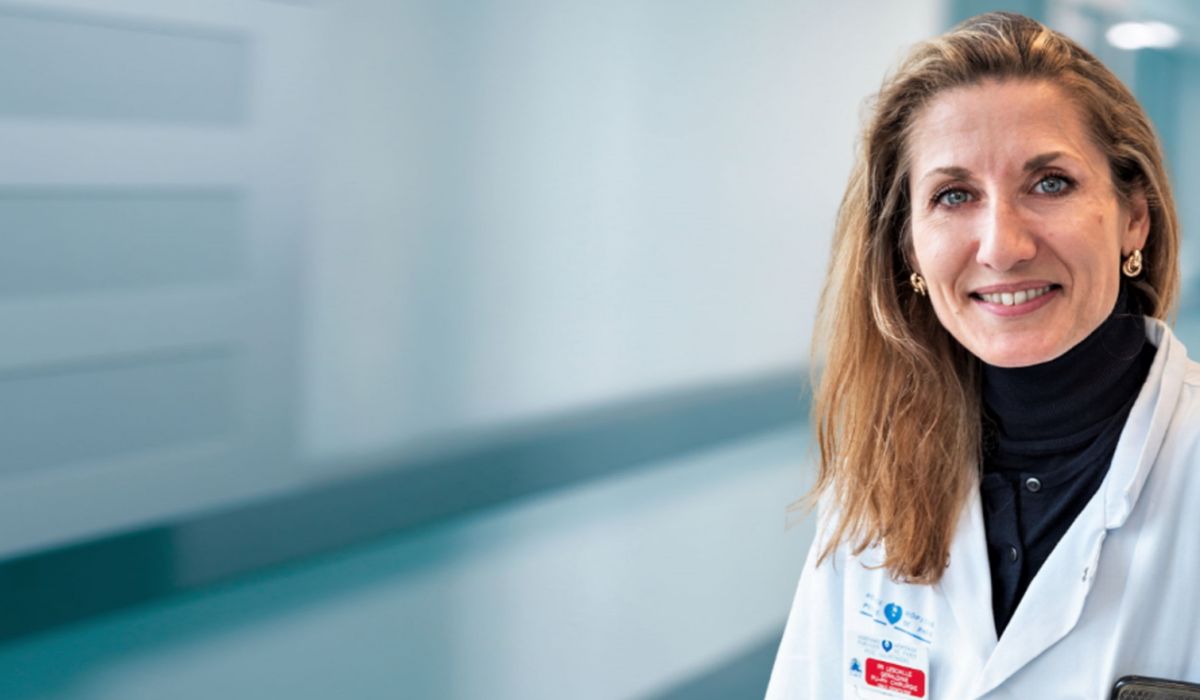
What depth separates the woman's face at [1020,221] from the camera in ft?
3.94

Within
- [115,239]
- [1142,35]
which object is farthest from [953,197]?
A: [1142,35]

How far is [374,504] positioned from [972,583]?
2.77ft

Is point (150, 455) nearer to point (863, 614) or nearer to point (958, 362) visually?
point (863, 614)

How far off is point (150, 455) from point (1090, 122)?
3.72ft

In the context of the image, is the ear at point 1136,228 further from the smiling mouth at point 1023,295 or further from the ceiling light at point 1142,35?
the ceiling light at point 1142,35

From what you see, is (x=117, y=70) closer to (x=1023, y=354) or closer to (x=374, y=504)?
(x=374, y=504)

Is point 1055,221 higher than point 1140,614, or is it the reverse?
point 1055,221

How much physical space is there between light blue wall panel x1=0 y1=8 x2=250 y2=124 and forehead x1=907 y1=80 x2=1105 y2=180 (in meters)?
0.86

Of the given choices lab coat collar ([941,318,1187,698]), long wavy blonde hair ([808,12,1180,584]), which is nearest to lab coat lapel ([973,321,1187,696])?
lab coat collar ([941,318,1187,698])

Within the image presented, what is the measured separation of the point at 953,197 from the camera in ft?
4.12

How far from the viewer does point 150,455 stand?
144cm

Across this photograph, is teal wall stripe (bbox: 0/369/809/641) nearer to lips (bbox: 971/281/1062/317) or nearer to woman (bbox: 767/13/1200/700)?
woman (bbox: 767/13/1200/700)

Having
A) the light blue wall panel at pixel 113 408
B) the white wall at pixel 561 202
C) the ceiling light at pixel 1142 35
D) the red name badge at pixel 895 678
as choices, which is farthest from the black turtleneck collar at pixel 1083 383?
the ceiling light at pixel 1142 35

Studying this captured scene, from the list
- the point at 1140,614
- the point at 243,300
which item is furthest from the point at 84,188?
the point at 1140,614
